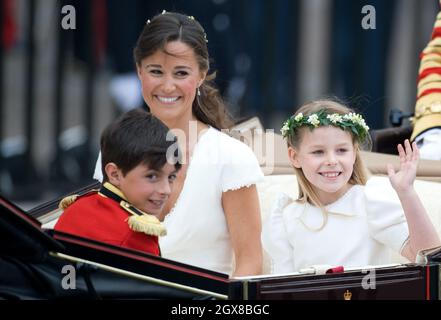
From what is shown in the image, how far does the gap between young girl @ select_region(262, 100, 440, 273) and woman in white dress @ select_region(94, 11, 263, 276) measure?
3.8 inches

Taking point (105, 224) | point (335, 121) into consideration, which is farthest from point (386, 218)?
point (105, 224)

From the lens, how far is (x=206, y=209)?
322 centimetres

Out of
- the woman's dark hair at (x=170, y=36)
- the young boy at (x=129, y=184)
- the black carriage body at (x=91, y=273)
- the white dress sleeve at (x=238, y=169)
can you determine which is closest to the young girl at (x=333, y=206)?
the white dress sleeve at (x=238, y=169)

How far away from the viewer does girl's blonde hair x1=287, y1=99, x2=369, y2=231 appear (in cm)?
321

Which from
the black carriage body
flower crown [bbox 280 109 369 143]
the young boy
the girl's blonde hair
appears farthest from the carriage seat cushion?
the black carriage body

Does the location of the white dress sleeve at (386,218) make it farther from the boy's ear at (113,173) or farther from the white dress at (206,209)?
the boy's ear at (113,173)

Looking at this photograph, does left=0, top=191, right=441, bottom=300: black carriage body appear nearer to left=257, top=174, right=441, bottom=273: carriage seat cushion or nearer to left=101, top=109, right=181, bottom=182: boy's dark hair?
left=101, top=109, right=181, bottom=182: boy's dark hair

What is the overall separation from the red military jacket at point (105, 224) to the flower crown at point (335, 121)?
599 millimetres

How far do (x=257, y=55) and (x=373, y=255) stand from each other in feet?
9.44

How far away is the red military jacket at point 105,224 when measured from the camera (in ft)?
8.85

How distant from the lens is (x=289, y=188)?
12.0 ft

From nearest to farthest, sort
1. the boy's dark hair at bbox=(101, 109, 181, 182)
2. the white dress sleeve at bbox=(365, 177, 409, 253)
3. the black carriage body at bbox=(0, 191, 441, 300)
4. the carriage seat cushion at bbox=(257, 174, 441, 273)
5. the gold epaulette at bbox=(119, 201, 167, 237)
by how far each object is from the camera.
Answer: the black carriage body at bbox=(0, 191, 441, 300) → the gold epaulette at bbox=(119, 201, 167, 237) → the boy's dark hair at bbox=(101, 109, 181, 182) → the white dress sleeve at bbox=(365, 177, 409, 253) → the carriage seat cushion at bbox=(257, 174, 441, 273)

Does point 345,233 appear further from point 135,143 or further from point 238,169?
point 135,143
